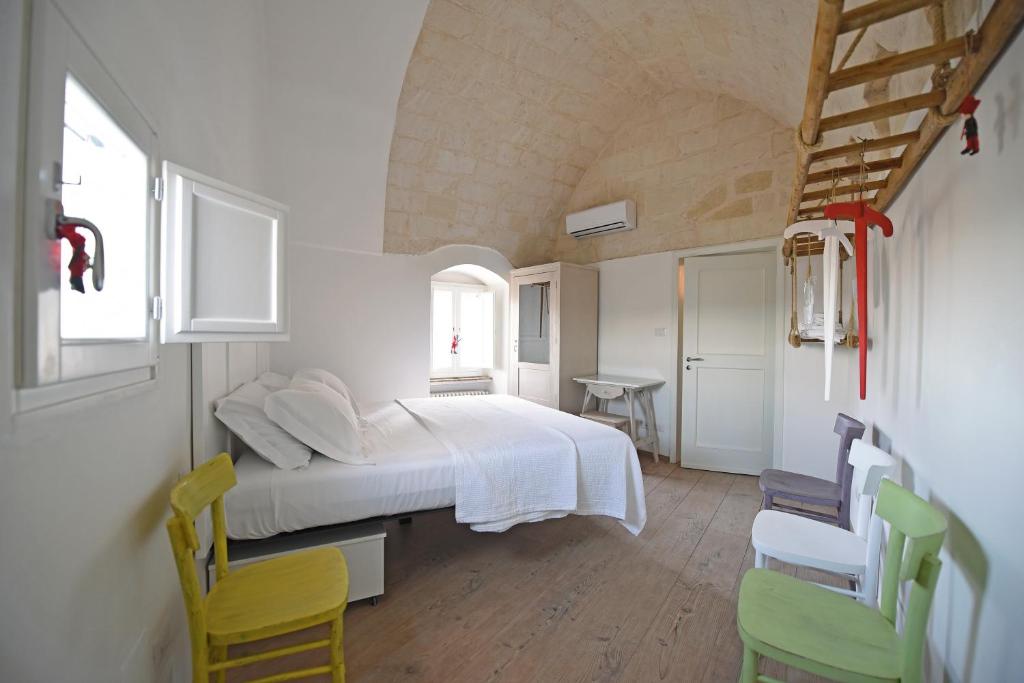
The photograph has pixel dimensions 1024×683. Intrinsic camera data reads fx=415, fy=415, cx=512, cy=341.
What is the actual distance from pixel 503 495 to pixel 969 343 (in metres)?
1.75

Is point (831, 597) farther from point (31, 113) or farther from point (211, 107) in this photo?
point (211, 107)

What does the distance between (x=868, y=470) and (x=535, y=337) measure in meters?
3.48

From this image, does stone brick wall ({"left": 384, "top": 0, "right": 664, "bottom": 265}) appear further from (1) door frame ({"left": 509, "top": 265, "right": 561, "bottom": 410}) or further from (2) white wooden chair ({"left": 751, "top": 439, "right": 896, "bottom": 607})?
(2) white wooden chair ({"left": 751, "top": 439, "right": 896, "bottom": 607})

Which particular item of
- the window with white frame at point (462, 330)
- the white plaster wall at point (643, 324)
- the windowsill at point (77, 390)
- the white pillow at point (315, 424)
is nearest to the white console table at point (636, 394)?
the white plaster wall at point (643, 324)

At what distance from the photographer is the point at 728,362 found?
3.74m

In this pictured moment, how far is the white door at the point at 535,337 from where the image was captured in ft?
14.9

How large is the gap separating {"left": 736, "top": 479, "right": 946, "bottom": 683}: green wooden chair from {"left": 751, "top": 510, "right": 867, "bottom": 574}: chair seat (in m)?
0.20

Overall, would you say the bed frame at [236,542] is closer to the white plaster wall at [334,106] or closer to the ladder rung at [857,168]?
the white plaster wall at [334,106]

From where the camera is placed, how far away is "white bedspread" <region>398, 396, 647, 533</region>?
79.4 inches

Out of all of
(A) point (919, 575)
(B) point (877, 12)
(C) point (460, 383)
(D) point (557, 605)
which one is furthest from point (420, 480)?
(C) point (460, 383)

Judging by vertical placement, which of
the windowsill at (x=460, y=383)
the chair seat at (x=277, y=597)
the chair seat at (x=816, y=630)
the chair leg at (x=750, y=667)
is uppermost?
the windowsill at (x=460, y=383)

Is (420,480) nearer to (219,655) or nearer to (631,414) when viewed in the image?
(219,655)

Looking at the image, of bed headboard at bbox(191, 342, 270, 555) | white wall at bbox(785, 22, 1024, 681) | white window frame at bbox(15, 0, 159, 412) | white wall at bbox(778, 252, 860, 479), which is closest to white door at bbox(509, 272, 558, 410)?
white wall at bbox(778, 252, 860, 479)

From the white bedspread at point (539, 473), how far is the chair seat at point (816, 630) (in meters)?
0.98
